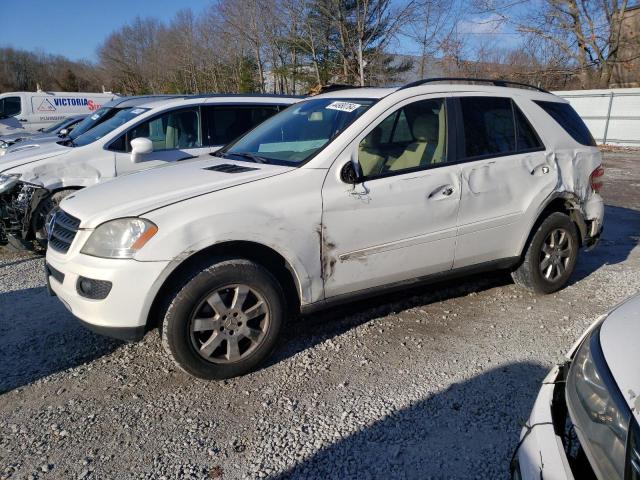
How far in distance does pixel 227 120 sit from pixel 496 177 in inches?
150

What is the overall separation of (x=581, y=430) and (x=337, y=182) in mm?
2042

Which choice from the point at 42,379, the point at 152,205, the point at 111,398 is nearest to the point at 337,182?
the point at 152,205

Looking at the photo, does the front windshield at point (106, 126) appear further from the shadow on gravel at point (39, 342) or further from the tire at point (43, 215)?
the shadow on gravel at point (39, 342)

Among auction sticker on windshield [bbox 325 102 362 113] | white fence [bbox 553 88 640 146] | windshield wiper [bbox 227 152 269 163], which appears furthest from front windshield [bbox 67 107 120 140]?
white fence [bbox 553 88 640 146]

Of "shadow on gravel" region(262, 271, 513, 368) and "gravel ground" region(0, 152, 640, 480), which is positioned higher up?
"shadow on gravel" region(262, 271, 513, 368)

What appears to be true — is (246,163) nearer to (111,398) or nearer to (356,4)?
(111,398)

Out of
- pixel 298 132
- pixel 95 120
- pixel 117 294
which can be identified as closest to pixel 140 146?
pixel 298 132

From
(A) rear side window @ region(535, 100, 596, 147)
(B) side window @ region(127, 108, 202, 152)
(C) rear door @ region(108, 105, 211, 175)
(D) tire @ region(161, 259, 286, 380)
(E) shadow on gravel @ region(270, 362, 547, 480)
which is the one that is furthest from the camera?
(B) side window @ region(127, 108, 202, 152)

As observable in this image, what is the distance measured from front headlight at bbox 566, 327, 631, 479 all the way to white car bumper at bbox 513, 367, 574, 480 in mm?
85

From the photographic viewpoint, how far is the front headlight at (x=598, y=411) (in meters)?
1.42

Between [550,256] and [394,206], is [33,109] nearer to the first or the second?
[394,206]

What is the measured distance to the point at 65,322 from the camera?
3.94 meters

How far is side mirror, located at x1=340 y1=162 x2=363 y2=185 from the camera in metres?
3.24

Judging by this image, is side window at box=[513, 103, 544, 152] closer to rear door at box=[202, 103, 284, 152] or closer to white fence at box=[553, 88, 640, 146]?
rear door at box=[202, 103, 284, 152]
